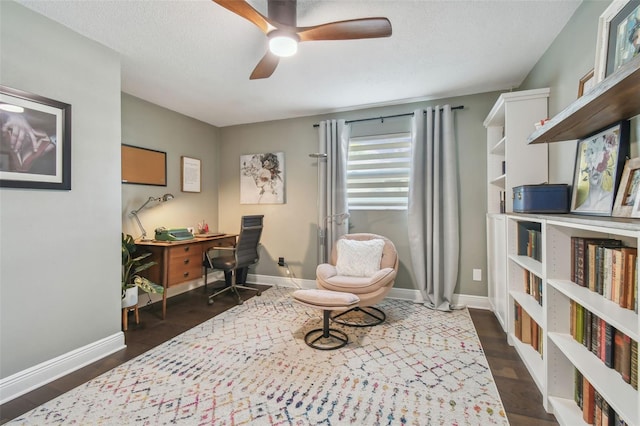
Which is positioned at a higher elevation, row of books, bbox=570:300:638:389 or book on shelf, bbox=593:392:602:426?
row of books, bbox=570:300:638:389

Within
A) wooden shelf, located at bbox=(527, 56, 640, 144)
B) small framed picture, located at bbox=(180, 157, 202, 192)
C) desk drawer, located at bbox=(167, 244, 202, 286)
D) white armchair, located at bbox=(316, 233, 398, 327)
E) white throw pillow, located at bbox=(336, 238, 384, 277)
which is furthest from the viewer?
small framed picture, located at bbox=(180, 157, 202, 192)

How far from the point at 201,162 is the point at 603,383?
4384 millimetres

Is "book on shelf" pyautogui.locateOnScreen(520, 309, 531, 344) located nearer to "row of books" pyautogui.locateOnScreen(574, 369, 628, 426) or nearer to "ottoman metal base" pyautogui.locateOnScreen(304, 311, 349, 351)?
"row of books" pyautogui.locateOnScreen(574, 369, 628, 426)

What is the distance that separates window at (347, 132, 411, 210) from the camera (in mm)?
3459

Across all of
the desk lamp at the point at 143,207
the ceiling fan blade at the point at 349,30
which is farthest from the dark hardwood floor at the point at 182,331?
the ceiling fan blade at the point at 349,30

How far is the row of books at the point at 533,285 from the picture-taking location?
1966 millimetres

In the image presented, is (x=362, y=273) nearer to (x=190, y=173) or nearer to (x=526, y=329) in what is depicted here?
(x=526, y=329)

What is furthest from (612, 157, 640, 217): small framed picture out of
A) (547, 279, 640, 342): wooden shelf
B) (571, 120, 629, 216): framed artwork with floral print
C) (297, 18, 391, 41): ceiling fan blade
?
(297, 18, 391, 41): ceiling fan blade

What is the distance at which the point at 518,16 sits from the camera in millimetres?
1858

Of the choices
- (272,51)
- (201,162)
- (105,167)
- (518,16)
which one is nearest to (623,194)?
(518,16)

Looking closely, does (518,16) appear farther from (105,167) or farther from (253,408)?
(105,167)

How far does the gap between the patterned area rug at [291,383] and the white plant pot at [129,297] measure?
1.88ft

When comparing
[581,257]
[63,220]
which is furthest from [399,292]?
[63,220]

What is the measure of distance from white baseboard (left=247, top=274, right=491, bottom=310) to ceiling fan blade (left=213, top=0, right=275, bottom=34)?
301 cm
